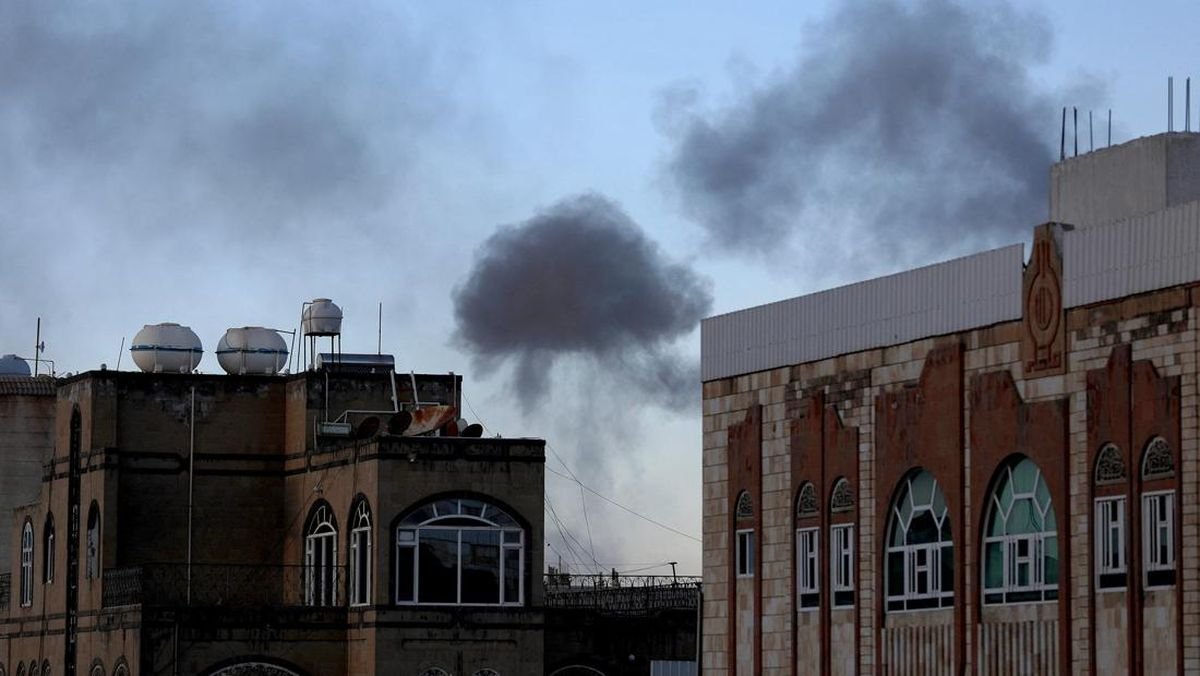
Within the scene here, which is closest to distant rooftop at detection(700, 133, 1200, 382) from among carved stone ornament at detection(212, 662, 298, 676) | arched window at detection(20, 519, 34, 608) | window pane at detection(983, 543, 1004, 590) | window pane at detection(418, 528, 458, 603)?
window pane at detection(983, 543, 1004, 590)

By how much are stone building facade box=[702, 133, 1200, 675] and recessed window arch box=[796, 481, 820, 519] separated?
50 mm

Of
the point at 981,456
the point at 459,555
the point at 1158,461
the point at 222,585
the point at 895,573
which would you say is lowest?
the point at 895,573

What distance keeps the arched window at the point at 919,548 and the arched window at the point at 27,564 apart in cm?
3556

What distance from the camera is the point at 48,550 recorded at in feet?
230

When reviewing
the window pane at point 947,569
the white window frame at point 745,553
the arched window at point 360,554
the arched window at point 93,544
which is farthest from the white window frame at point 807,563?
the arched window at point 93,544

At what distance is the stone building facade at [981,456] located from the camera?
3619 cm

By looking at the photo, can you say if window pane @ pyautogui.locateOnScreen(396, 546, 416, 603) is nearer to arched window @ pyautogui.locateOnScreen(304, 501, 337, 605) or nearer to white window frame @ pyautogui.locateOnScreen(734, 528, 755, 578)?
arched window @ pyautogui.locateOnScreen(304, 501, 337, 605)

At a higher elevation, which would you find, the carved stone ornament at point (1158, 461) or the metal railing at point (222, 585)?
the carved stone ornament at point (1158, 461)

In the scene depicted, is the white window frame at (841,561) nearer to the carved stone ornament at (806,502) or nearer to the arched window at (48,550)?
the carved stone ornament at (806,502)

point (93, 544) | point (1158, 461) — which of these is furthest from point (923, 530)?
point (93, 544)

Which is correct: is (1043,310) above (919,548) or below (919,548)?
above

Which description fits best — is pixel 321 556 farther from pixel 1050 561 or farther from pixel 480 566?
pixel 1050 561

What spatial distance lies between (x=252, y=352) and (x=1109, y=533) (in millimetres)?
37027

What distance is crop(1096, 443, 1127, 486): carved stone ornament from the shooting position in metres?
36.8
